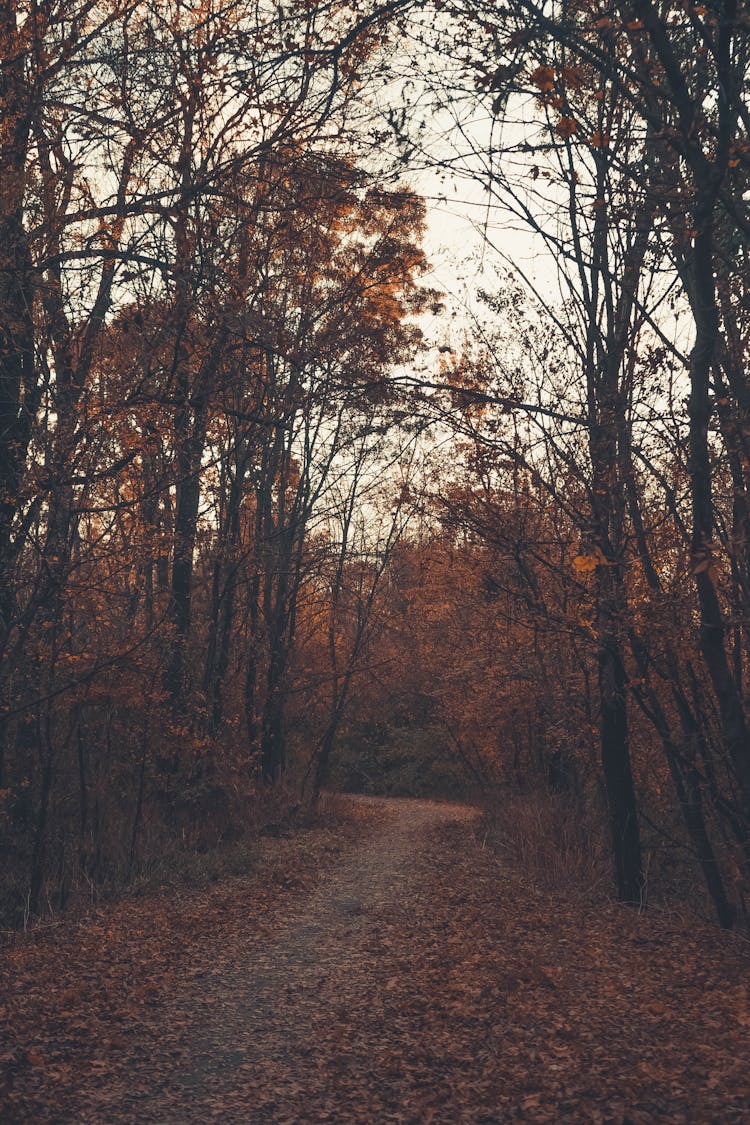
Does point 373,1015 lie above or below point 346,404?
below

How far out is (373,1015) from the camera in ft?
17.0

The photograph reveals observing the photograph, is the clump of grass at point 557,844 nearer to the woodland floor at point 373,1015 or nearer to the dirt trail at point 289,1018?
the woodland floor at point 373,1015

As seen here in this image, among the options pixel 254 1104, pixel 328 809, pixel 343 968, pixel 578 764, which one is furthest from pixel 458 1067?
pixel 328 809

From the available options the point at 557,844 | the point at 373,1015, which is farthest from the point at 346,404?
the point at 557,844

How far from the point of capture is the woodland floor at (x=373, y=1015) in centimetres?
390

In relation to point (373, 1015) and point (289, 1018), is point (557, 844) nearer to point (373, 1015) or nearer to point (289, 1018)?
point (373, 1015)

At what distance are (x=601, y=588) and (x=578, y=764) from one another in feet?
22.1

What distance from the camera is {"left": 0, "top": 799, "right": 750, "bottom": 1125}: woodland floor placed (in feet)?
12.8

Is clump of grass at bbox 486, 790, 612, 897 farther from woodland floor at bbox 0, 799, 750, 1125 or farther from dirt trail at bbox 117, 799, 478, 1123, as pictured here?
dirt trail at bbox 117, 799, 478, 1123

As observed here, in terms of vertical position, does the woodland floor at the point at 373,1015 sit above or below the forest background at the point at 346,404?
below

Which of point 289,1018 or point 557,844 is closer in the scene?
point 289,1018

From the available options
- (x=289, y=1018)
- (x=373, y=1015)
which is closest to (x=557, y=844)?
(x=373, y=1015)

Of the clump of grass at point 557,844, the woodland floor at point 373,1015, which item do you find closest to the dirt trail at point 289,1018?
the woodland floor at point 373,1015

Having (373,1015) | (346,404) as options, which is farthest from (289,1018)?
(346,404)
